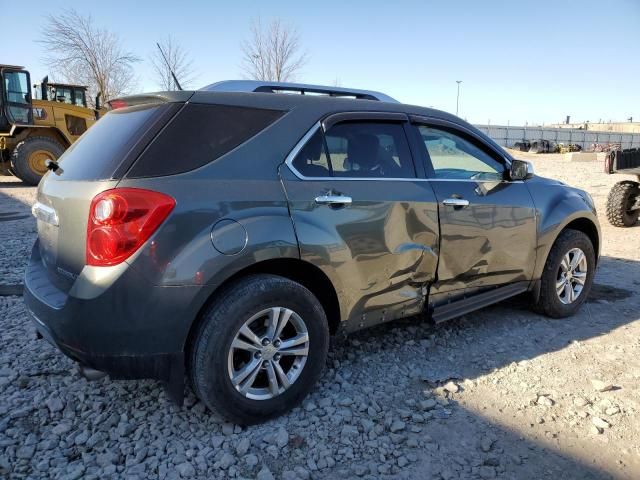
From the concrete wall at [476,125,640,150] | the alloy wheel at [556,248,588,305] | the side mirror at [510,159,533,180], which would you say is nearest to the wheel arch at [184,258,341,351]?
the side mirror at [510,159,533,180]

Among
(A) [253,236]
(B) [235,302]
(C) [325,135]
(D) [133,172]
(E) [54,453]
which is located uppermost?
(C) [325,135]

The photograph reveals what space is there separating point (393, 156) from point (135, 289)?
1.83m

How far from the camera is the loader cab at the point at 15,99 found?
13.0 meters

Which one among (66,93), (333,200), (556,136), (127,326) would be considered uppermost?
(66,93)

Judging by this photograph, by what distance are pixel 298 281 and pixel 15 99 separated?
13.7 metres

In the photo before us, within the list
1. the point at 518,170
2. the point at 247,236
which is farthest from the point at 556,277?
the point at 247,236

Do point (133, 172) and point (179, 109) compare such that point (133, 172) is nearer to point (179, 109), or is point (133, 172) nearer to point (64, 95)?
point (179, 109)

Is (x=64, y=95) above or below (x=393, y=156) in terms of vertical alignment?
above

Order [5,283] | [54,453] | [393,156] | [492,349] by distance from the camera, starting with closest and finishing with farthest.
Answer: [54,453]
[393,156]
[492,349]
[5,283]

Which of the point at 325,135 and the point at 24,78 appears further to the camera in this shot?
the point at 24,78

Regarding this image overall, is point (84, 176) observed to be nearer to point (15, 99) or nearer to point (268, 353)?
point (268, 353)

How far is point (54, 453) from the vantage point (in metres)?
2.39

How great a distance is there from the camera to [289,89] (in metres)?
3.13

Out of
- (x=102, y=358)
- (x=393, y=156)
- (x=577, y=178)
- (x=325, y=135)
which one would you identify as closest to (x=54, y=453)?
(x=102, y=358)
